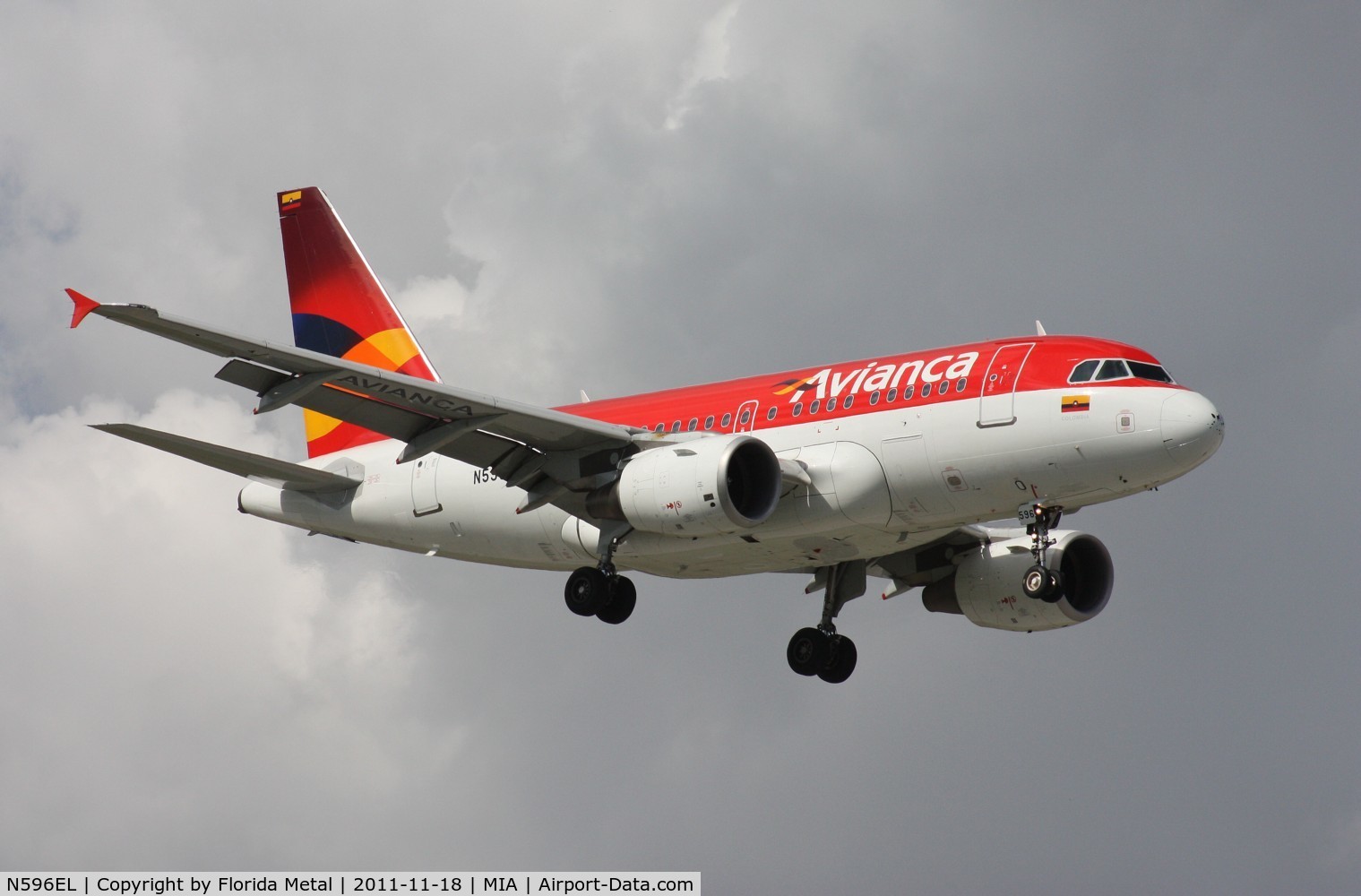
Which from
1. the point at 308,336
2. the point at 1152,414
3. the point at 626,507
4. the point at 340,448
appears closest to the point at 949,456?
the point at 1152,414

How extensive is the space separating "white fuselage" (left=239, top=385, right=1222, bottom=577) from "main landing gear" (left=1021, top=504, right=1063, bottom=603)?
14.9 inches

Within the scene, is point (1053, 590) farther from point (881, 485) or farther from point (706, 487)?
point (706, 487)

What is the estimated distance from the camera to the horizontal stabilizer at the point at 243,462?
3431cm

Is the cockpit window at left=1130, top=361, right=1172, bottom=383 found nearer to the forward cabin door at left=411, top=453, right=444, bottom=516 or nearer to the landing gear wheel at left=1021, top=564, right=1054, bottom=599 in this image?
the landing gear wheel at left=1021, top=564, right=1054, bottom=599

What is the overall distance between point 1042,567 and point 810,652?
8.30 m

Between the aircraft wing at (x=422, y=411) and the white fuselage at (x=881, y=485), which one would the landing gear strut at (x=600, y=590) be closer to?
the white fuselage at (x=881, y=485)

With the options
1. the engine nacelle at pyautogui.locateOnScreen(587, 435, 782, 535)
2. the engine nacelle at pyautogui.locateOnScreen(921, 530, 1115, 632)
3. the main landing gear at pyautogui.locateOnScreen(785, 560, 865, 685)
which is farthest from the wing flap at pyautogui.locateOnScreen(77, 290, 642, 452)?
the engine nacelle at pyautogui.locateOnScreen(921, 530, 1115, 632)

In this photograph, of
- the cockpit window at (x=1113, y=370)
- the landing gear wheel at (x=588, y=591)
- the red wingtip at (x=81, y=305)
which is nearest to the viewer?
the red wingtip at (x=81, y=305)

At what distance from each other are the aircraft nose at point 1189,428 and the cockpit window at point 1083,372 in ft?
4.76

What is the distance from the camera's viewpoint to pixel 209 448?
36.6 meters

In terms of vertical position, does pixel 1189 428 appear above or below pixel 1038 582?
above

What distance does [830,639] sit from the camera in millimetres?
40750

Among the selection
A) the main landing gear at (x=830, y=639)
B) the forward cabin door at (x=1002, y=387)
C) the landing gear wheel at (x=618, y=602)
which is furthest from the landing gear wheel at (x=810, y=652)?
the forward cabin door at (x=1002, y=387)

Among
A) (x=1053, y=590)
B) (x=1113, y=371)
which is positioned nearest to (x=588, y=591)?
(x=1053, y=590)
